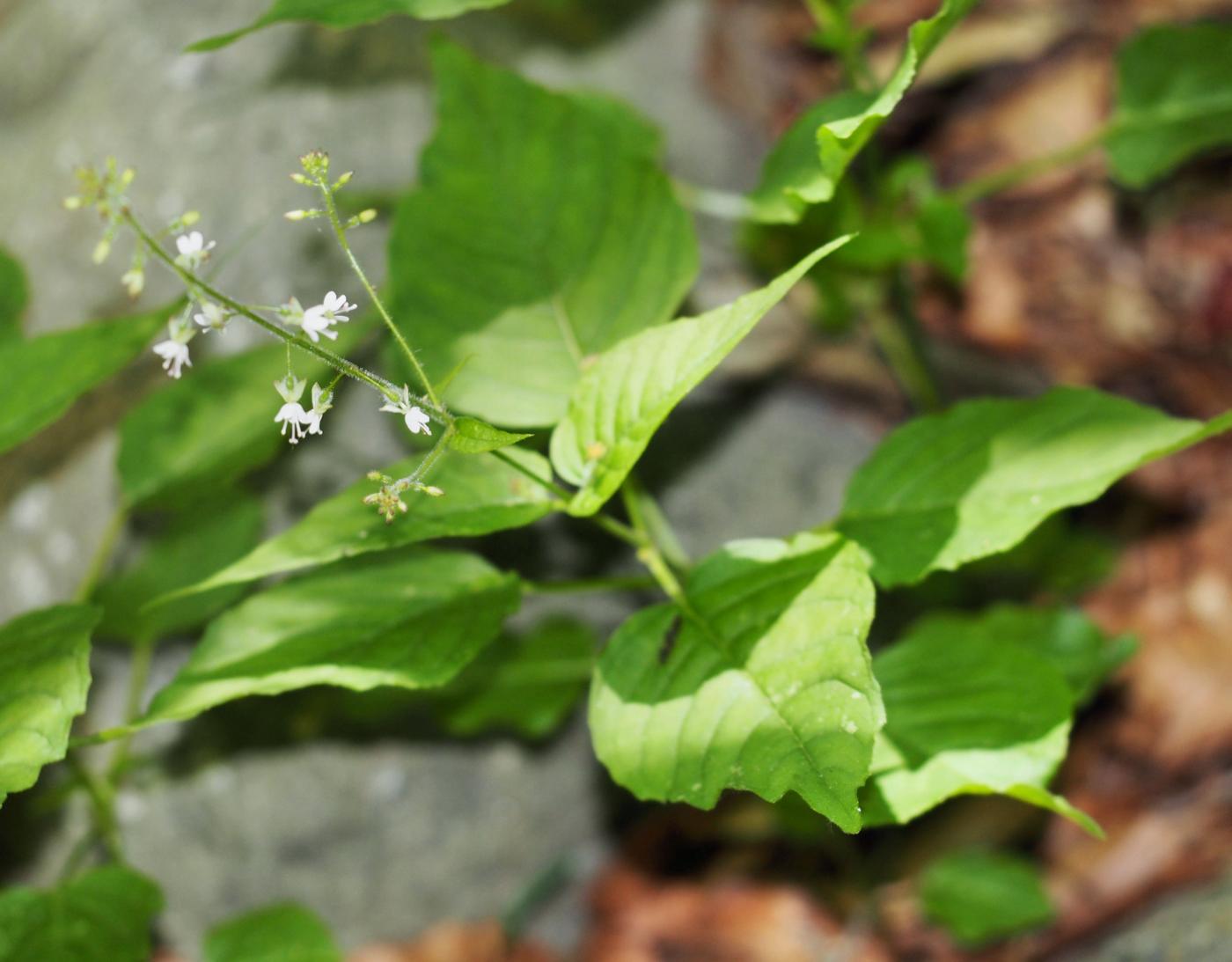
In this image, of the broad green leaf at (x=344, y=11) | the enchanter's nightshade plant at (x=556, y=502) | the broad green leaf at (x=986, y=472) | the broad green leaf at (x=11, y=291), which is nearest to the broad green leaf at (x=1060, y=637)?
the enchanter's nightshade plant at (x=556, y=502)

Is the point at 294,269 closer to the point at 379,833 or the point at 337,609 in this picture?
the point at 337,609

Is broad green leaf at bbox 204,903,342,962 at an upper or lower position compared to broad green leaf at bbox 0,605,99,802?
lower

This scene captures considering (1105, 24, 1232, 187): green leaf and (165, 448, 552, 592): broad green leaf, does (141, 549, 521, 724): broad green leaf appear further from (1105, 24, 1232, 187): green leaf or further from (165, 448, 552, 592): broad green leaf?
(1105, 24, 1232, 187): green leaf

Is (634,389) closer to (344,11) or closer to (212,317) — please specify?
(212,317)

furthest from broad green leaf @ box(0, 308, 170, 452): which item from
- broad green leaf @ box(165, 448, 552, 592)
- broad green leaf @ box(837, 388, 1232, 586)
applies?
broad green leaf @ box(837, 388, 1232, 586)

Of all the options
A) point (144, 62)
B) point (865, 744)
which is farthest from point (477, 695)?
point (144, 62)

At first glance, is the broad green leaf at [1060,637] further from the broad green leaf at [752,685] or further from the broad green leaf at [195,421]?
the broad green leaf at [195,421]
